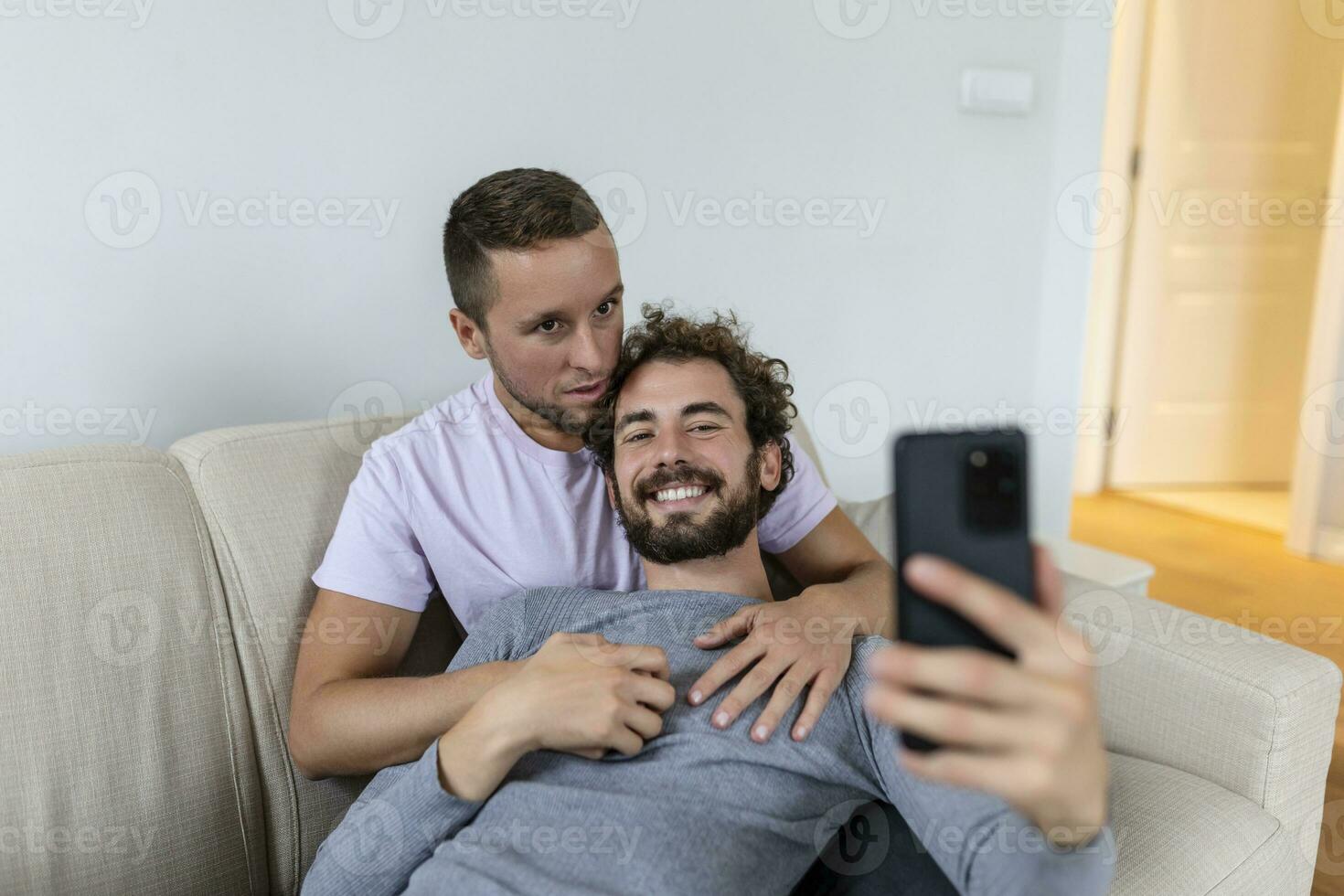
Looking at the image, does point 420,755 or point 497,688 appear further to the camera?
point 420,755

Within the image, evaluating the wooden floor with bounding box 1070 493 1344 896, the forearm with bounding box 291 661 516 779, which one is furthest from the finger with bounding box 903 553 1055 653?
the wooden floor with bounding box 1070 493 1344 896

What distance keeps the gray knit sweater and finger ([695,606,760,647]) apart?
24 mm

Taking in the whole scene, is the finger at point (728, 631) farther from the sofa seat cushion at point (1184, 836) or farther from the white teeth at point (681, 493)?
the sofa seat cushion at point (1184, 836)

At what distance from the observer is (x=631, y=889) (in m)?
1.03

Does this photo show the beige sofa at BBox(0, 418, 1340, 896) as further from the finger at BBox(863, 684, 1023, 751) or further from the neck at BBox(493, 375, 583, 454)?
the finger at BBox(863, 684, 1023, 751)

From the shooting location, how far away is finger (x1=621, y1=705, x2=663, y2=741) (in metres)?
1.11

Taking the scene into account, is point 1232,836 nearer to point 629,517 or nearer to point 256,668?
point 629,517

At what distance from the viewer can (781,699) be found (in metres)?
1.16

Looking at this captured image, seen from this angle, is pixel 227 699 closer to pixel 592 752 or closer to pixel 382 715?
A: pixel 382 715

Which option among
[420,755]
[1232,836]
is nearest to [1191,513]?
[1232,836]

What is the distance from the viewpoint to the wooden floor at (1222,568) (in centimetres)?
303

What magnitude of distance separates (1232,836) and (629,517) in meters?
0.81

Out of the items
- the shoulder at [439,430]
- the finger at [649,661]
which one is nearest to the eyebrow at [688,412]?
the shoulder at [439,430]

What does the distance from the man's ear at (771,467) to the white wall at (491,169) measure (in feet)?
2.21
